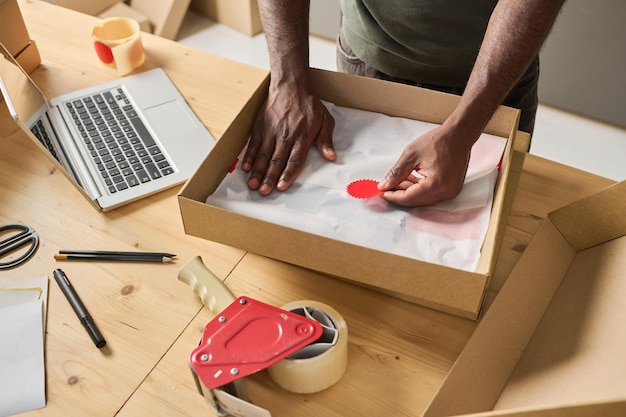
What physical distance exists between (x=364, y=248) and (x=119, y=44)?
2.51 ft

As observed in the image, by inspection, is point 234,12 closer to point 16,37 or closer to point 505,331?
point 16,37

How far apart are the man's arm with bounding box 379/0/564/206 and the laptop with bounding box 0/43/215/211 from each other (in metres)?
0.38

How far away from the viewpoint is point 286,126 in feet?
3.28

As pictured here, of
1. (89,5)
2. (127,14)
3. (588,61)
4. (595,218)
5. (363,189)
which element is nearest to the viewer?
(595,218)

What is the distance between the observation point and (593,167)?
6.82ft

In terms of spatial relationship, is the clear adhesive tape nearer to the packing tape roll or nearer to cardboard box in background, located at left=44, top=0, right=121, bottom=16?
the packing tape roll

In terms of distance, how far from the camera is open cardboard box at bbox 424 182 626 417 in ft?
2.18

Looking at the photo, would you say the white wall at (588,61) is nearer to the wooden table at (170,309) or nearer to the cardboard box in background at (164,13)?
the wooden table at (170,309)

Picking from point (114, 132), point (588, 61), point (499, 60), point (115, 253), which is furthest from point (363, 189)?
point (588, 61)

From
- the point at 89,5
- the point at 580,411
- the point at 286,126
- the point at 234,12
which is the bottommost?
the point at 234,12

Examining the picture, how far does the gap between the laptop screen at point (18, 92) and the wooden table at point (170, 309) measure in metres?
0.10

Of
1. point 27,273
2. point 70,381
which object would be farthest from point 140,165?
point 70,381

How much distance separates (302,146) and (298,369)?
402 mm

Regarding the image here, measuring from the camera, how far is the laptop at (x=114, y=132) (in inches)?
39.2
